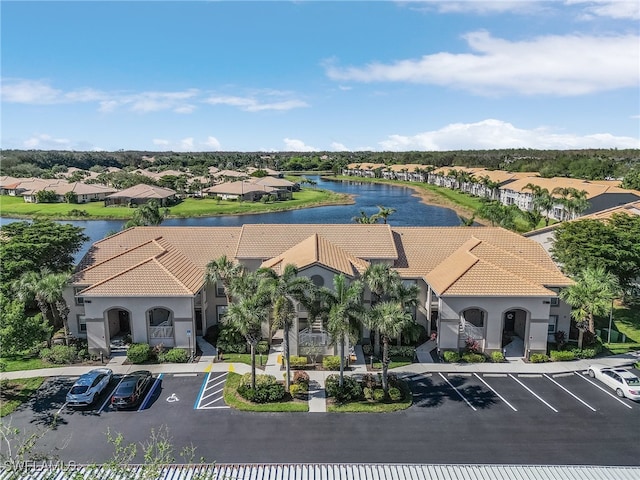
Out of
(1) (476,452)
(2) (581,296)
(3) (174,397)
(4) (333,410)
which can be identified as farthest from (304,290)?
(2) (581,296)

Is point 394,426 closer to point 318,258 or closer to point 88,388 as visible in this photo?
point 318,258

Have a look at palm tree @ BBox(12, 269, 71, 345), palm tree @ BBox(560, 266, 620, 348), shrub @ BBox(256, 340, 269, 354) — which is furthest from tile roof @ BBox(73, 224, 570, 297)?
shrub @ BBox(256, 340, 269, 354)

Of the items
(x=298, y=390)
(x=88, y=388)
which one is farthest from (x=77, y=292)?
(x=298, y=390)

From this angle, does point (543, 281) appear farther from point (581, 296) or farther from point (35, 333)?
point (35, 333)

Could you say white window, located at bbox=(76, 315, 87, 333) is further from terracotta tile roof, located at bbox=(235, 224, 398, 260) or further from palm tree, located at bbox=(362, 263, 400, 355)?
palm tree, located at bbox=(362, 263, 400, 355)

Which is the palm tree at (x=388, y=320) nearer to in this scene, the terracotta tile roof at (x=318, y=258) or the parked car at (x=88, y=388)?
the terracotta tile roof at (x=318, y=258)

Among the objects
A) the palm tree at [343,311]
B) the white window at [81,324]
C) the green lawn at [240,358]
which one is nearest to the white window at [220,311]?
the green lawn at [240,358]
